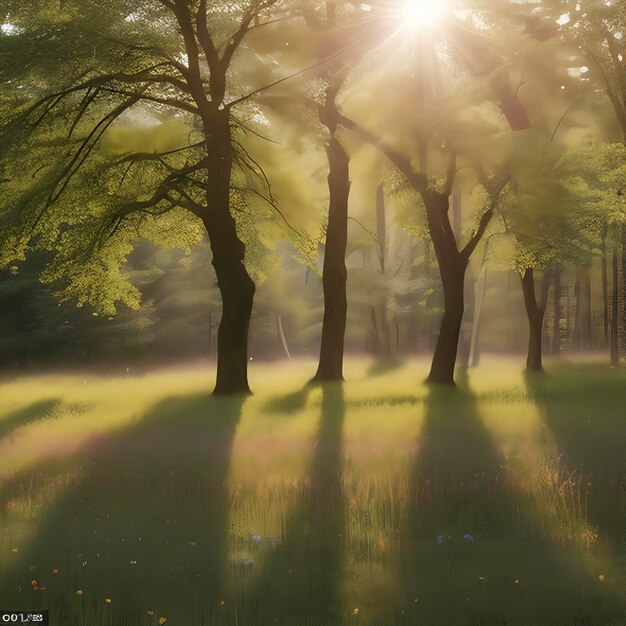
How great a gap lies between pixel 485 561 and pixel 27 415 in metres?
15.0

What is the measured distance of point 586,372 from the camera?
29250 millimetres

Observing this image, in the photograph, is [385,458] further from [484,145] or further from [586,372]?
[586,372]

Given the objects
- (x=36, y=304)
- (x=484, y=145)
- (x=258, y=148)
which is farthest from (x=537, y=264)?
(x=36, y=304)

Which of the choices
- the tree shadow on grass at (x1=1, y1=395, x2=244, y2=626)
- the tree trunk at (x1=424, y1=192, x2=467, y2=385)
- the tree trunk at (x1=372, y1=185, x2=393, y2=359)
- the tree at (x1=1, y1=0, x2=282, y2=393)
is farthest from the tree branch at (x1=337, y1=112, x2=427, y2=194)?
the tree trunk at (x1=372, y1=185, x2=393, y2=359)

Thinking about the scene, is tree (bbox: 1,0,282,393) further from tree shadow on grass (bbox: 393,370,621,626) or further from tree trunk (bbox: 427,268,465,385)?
tree shadow on grass (bbox: 393,370,621,626)

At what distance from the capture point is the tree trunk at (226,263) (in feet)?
61.6

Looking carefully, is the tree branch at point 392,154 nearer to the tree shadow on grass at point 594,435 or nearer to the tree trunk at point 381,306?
the tree shadow on grass at point 594,435

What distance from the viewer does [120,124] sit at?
21.4 metres

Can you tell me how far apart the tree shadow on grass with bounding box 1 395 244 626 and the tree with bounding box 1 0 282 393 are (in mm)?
6364

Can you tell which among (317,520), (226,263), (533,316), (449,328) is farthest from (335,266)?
(317,520)

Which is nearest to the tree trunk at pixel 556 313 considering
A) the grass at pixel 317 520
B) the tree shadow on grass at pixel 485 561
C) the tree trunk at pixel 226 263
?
the tree trunk at pixel 226 263

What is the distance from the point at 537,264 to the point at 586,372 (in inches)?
246

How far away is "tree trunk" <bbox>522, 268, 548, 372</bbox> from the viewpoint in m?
28.9

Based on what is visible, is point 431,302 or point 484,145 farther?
point 431,302
